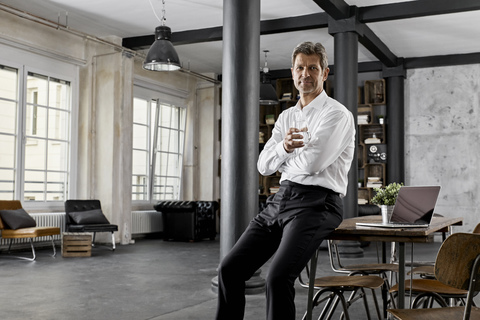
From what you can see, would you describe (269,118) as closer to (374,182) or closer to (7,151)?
(374,182)

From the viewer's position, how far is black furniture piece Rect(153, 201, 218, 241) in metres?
11.6

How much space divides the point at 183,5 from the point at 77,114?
10.3 feet

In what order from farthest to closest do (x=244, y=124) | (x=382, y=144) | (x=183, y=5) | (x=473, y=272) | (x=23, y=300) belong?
1. (x=382, y=144)
2. (x=183, y=5)
3. (x=244, y=124)
4. (x=23, y=300)
5. (x=473, y=272)

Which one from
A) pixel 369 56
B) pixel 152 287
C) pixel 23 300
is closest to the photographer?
pixel 23 300

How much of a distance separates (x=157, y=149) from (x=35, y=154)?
3589mm

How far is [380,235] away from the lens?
2.45 m

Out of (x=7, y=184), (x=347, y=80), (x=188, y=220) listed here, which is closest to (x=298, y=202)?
(x=347, y=80)

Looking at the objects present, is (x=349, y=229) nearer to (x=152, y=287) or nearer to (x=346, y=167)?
(x=346, y=167)

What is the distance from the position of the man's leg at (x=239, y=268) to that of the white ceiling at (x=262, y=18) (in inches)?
265


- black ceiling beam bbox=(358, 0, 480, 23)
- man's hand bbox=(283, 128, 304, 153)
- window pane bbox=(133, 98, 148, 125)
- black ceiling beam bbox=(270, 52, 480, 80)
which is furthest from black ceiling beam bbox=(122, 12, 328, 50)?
man's hand bbox=(283, 128, 304, 153)

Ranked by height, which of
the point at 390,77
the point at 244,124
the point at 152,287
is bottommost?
the point at 152,287

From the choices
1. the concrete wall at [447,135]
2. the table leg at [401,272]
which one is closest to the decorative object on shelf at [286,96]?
the concrete wall at [447,135]

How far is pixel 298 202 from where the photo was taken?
8.20ft

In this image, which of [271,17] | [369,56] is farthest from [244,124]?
[369,56]
